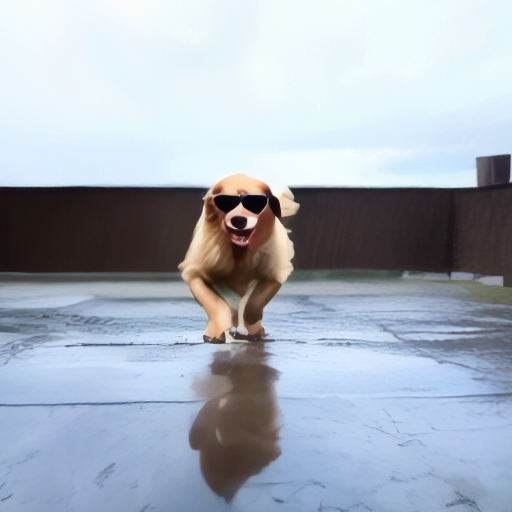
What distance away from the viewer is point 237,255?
221cm

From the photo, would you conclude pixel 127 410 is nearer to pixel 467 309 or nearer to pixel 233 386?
pixel 233 386

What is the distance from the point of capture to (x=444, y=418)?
1314mm

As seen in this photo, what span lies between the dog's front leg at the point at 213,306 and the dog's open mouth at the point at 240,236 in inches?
10.6

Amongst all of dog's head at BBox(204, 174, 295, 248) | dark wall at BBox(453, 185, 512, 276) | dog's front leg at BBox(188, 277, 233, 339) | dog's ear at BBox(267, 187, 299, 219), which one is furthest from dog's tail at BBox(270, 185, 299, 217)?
dark wall at BBox(453, 185, 512, 276)

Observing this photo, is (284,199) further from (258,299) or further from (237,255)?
(258,299)

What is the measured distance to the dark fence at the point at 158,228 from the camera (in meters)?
6.00

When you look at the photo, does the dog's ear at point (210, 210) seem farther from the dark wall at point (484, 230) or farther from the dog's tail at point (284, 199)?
the dark wall at point (484, 230)

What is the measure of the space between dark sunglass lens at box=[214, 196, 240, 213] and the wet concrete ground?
24.3 inches

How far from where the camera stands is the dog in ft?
6.86

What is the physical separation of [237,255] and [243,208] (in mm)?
245

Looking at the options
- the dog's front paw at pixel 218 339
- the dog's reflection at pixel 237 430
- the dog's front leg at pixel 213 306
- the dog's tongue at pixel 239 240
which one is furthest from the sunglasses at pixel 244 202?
the dog's reflection at pixel 237 430

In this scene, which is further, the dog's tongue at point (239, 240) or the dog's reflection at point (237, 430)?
the dog's tongue at point (239, 240)

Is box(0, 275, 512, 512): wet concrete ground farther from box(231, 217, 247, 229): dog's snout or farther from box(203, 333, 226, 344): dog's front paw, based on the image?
box(231, 217, 247, 229): dog's snout

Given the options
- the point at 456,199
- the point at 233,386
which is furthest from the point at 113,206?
the point at 233,386
